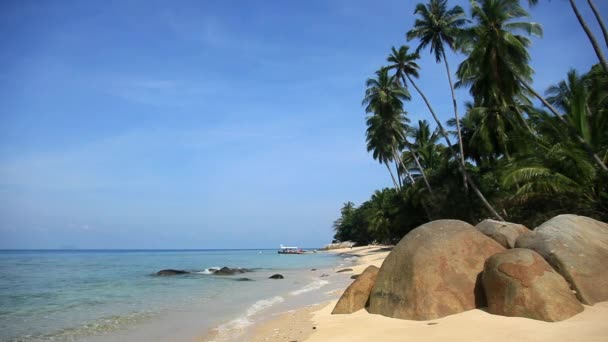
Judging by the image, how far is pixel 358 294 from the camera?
32.0 feet

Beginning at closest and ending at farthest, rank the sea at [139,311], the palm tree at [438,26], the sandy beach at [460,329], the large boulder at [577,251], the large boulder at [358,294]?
the sandy beach at [460,329] < the large boulder at [577,251] < the large boulder at [358,294] < the sea at [139,311] < the palm tree at [438,26]

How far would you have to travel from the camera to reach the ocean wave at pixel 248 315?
1121 centimetres

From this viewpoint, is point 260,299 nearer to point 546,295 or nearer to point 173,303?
point 173,303

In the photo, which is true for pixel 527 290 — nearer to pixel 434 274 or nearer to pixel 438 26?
pixel 434 274

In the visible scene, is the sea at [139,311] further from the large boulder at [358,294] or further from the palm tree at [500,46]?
the palm tree at [500,46]

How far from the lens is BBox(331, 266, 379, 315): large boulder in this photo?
380 inches

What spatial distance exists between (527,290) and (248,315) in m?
8.91

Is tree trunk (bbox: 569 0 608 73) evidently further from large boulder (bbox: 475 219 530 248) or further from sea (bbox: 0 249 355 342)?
sea (bbox: 0 249 355 342)

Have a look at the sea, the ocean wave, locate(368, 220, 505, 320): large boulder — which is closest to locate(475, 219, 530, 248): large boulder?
locate(368, 220, 505, 320): large boulder

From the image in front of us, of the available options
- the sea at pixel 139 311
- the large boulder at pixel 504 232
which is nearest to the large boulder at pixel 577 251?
the large boulder at pixel 504 232

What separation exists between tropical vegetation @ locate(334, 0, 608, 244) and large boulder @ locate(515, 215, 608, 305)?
818cm

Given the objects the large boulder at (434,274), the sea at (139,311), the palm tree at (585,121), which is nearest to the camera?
the large boulder at (434,274)

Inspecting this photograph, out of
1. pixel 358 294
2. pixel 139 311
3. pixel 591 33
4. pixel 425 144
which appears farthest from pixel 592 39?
pixel 425 144

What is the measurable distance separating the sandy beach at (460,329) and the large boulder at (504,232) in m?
2.31
